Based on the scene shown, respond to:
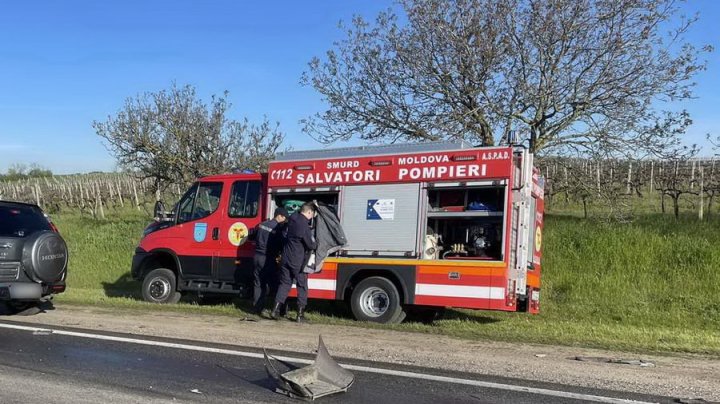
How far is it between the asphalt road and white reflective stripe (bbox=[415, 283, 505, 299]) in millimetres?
2984

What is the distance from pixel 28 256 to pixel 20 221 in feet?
2.39

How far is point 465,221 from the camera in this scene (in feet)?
32.6

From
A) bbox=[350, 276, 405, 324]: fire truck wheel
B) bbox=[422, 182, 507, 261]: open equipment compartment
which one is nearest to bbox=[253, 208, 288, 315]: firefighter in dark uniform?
bbox=[350, 276, 405, 324]: fire truck wheel

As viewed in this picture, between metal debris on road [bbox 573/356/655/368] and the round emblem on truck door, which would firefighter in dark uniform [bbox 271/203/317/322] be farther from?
metal debris on road [bbox 573/356/655/368]

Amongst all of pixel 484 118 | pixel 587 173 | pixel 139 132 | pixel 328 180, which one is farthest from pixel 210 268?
pixel 139 132

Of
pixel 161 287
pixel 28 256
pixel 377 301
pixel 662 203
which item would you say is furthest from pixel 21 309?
pixel 662 203

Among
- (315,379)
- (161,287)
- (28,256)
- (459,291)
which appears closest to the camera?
(315,379)

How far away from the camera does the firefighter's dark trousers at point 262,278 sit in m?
10.6

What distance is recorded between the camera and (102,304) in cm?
1175

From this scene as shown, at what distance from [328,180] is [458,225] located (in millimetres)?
2259

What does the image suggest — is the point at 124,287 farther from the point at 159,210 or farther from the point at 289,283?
the point at 289,283

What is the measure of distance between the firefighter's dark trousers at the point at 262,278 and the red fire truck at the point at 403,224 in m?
0.64

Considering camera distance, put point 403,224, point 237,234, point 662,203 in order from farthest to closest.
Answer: point 662,203, point 237,234, point 403,224

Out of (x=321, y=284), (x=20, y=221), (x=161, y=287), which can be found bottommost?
(x=161, y=287)
